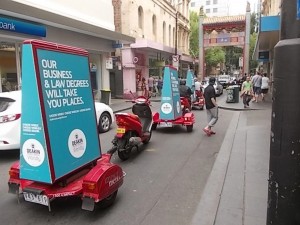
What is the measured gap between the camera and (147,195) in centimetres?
477

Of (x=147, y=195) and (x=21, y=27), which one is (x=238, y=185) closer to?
(x=147, y=195)

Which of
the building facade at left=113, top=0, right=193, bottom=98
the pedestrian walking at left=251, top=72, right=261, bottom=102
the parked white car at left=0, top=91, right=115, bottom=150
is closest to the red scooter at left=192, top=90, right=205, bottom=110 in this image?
the pedestrian walking at left=251, top=72, right=261, bottom=102

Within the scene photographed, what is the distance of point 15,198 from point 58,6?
39.8 ft

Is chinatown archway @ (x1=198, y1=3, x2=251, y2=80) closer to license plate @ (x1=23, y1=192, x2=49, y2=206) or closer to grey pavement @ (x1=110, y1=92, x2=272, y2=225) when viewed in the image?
grey pavement @ (x1=110, y1=92, x2=272, y2=225)

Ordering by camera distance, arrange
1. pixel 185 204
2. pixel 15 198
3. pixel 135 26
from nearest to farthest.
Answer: pixel 185 204 < pixel 15 198 < pixel 135 26

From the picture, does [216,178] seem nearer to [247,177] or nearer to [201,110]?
[247,177]

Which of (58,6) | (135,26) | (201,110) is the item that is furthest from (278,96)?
(135,26)

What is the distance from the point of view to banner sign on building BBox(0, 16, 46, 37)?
10859mm

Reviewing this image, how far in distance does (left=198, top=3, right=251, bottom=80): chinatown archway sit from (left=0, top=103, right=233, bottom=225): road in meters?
25.3

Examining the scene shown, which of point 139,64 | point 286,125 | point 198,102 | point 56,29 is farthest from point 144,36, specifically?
point 286,125

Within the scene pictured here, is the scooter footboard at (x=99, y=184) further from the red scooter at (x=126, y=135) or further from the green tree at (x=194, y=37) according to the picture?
the green tree at (x=194, y=37)

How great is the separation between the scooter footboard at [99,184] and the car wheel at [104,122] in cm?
567

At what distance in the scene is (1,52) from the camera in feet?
40.7

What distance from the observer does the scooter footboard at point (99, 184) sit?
3.82m
